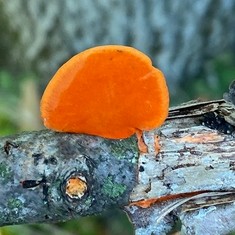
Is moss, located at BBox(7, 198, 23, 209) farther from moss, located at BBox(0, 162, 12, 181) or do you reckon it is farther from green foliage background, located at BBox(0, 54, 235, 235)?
green foliage background, located at BBox(0, 54, 235, 235)

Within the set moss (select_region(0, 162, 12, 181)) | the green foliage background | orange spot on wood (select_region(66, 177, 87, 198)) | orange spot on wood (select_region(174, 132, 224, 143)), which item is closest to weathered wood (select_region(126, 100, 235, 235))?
orange spot on wood (select_region(174, 132, 224, 143))

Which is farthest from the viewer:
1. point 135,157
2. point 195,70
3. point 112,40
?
point 195,70

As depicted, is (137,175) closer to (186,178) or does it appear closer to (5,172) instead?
(186,178)

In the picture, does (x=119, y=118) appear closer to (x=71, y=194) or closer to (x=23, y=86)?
(x=71, y=194)

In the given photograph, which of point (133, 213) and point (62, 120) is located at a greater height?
point (62, 120)

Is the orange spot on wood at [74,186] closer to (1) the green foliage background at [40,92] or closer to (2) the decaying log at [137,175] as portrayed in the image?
(2) the decaying log at [137,175]

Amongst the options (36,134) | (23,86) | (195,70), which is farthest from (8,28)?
(36,134)

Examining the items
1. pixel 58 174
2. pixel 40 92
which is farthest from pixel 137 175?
pixel 40 92
